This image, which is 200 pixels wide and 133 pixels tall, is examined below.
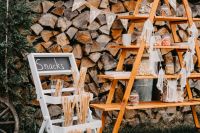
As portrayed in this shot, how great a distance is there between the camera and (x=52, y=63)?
4.89 m

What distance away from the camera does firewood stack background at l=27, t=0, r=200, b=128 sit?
5.74m

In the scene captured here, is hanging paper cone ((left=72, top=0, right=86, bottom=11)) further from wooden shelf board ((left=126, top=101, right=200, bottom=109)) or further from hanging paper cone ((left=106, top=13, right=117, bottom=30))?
wooden shelf board ((left=126, top=101, right=200, bottom=109))

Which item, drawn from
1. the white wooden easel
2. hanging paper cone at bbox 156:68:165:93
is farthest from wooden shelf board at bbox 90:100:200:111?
the white wooden easel

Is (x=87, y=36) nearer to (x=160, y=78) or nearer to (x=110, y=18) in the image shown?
(x=110, y=18)

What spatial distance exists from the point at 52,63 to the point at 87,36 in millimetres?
1115

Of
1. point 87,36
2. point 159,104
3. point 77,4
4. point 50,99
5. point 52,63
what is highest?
point 77,4

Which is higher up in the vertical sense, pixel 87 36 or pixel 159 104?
pixel 87 36

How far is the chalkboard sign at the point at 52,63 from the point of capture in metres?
4.81

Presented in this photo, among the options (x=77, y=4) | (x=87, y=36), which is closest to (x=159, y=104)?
(x=87, y=36)

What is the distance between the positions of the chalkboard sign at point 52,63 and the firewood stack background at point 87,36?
0.79 meters

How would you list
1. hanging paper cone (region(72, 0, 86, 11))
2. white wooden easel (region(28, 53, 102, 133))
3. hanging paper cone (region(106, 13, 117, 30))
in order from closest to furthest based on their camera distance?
1. white wooden easel (region(28, 53, 102, 133))
2. hanging paper cone (region(72, 0, 86, 11))
3. hanging paper cone (region(106, 13, 117, 30))

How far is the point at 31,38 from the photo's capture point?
18.7ft

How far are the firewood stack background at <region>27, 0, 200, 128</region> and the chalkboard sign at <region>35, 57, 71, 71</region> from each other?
0.79m

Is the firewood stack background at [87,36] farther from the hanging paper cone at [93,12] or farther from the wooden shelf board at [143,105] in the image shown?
the wooden shelf board at [143,105]
